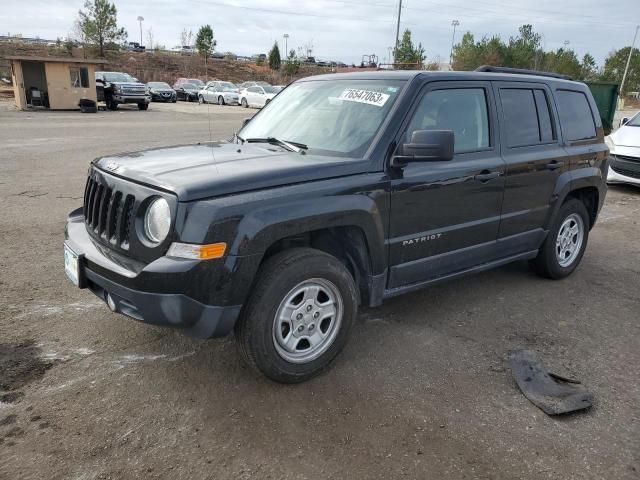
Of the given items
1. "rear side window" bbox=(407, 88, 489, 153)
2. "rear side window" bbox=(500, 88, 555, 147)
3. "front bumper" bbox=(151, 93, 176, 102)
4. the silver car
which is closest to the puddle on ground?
"rear side window" bbox=(407, 88, 489, 153)

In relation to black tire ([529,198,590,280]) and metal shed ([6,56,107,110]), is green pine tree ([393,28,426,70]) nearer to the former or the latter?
metal shed ([6,56,107,110])

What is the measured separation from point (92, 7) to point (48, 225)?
5239cm

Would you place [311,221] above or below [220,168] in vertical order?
below

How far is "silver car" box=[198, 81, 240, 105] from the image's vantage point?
3747 cm

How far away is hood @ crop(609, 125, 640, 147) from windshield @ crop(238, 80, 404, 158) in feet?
25.5

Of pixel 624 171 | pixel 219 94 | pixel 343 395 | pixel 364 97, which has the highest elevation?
pixel 364 97

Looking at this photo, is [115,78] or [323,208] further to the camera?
[115,78]

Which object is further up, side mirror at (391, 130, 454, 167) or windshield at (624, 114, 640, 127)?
side mirror at (391, 130, 454, 167)

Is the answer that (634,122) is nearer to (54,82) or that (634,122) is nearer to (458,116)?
(458,116)

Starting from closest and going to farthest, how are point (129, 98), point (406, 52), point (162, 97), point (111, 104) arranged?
point (129, 98), point (111, 104), point (162, 97), point (406, 52)

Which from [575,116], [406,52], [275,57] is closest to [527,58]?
[406,52]

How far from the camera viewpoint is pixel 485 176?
4059 mm

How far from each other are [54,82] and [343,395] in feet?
87.9

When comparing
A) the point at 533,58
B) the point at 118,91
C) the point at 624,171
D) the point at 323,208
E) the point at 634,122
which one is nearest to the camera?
the point at 323,208
